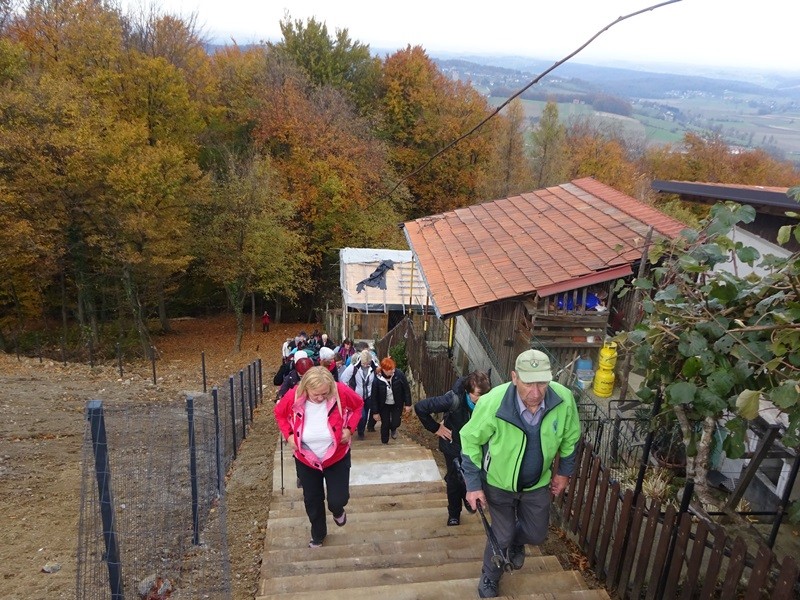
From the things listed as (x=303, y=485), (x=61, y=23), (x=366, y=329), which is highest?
(x=61, y=23)

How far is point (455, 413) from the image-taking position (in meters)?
4.57

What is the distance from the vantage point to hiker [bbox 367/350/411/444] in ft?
22.4

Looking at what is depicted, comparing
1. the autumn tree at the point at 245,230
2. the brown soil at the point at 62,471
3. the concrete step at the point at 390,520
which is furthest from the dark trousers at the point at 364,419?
the autumn tree at the point at 245,230

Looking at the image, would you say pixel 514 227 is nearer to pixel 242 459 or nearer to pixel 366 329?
pixel 242 459

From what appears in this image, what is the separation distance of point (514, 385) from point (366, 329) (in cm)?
1753

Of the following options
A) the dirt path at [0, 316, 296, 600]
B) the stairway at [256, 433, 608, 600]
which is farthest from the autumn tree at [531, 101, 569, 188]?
the stairway at [256, 433, 608, 600]

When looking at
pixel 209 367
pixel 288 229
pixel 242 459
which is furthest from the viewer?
pixel 288 229

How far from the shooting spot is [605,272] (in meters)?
7.56

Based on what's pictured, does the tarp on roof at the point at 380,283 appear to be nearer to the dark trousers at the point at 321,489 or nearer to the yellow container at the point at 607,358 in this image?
the yellow container at the point at 607,358

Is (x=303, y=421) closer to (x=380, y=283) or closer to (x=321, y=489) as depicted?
(x=321, y=489)

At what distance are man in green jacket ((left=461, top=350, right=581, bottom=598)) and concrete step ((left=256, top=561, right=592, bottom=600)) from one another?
20 cm

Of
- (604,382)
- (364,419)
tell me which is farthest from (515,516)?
(604,382)

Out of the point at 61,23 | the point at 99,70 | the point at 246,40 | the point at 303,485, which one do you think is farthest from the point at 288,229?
the point at 246,40

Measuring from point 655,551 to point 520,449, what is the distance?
64.6 inches
